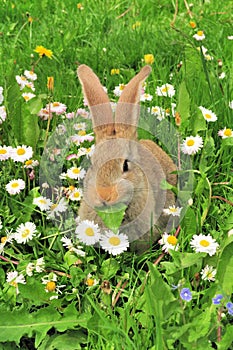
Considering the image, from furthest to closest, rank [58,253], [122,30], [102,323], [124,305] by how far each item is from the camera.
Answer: [122,30], [58,253], [124,305], [102,323]

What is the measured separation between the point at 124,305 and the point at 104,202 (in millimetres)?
442

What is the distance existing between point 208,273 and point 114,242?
17.5 inches

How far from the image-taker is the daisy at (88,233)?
255cm

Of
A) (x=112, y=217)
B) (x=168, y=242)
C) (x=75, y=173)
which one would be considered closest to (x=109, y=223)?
(x=112, y=217)

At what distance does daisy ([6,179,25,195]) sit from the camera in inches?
109

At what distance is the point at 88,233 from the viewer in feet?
8.46

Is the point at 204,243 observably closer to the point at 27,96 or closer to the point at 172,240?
the point at 172,240

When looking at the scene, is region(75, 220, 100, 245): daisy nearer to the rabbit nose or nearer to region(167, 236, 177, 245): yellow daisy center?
the rabbit nose

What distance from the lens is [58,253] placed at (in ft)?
8.75

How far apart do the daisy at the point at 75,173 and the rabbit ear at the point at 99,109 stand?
0.58ft

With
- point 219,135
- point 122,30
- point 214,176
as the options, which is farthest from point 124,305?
point 122,30

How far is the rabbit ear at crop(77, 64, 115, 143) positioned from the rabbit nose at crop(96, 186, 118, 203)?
36 centimetres

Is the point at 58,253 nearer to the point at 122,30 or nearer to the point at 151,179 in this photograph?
the point at 151,179

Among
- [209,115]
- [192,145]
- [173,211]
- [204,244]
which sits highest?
[209,115]
